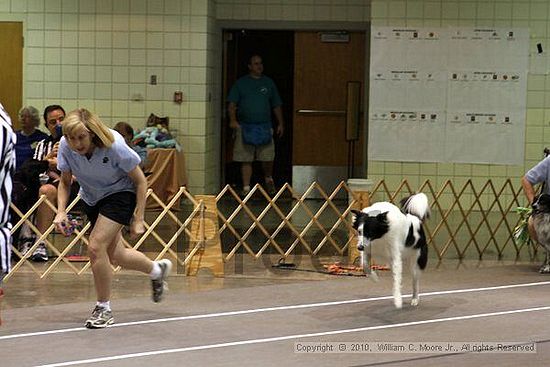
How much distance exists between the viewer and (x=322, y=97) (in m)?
16.1

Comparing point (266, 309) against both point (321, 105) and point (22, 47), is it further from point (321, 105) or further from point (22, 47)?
point (321, 105)

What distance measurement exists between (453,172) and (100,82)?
15.1 ft

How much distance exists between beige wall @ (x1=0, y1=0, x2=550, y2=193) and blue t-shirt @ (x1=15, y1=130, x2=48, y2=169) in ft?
11.5

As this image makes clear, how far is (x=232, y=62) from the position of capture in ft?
54.0

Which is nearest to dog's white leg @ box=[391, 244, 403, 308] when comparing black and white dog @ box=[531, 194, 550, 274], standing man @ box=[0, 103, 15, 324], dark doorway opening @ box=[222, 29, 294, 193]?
black and white dog @ box=[531, 194, 550, 274]

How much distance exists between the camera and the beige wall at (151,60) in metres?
14.5

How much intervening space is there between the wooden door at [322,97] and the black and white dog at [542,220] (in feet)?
21.2

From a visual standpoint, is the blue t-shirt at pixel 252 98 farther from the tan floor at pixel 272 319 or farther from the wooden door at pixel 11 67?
the tan floor at pixel 272 319

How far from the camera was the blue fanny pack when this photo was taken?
1555 cm

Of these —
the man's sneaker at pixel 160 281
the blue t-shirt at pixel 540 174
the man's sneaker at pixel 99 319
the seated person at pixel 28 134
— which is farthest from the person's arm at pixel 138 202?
the seated person at pixel 28 134

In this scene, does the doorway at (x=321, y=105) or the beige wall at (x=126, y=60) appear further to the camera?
the doorway at (x=321, y=105)

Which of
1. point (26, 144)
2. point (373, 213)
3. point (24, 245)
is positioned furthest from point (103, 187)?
point (26, 144)

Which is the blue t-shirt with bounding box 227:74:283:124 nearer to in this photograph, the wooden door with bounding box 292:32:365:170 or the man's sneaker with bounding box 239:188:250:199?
the wooden door with bounding box 292:32:365:170

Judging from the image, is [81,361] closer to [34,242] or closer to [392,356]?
[392,356]
